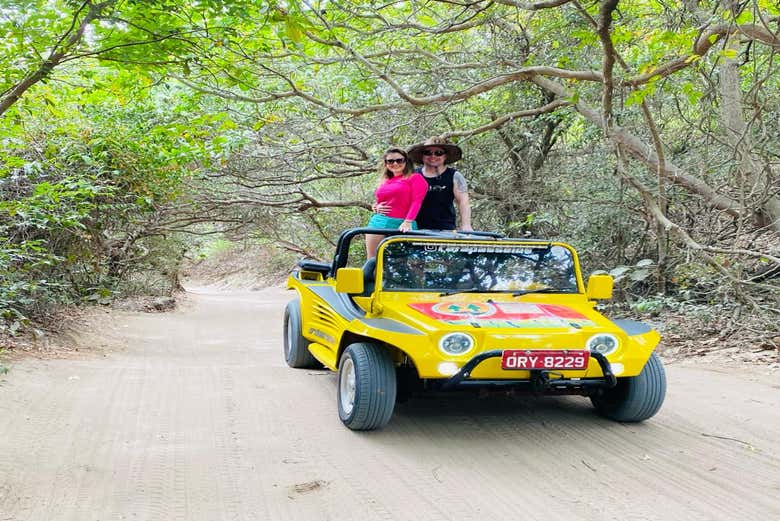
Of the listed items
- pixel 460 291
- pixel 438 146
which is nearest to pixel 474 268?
pixel 460 291

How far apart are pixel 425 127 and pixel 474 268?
8.16m

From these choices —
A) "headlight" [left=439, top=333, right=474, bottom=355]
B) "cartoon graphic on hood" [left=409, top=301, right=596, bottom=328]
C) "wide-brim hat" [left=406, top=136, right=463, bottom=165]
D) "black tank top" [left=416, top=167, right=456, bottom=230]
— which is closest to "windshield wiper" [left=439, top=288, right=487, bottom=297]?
"cartoon graphic on hood" [left=409, top=301, right=596, bottom=328]

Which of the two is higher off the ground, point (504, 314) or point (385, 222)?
point (385, 222)

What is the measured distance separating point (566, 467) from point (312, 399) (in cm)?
232

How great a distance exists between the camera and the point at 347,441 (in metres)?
4.48

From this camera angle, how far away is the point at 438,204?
727 cm

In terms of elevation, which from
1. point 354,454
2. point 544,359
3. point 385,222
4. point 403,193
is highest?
point 403,193

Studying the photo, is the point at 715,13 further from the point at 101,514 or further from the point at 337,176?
the point at 337,176

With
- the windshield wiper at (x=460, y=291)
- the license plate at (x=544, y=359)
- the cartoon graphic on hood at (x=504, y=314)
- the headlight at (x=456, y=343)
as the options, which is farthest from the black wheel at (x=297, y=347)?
the license plate at (x=544, y=359)

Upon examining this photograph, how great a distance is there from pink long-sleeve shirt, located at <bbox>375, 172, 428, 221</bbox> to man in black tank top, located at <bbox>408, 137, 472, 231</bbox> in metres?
0.30

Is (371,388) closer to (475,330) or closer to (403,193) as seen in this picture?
(475,330)

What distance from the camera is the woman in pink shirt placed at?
6887 millimetres

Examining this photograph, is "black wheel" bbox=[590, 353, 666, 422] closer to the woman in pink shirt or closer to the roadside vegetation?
the woman in pink shirt

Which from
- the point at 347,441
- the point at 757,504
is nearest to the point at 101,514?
the point at 347,441
